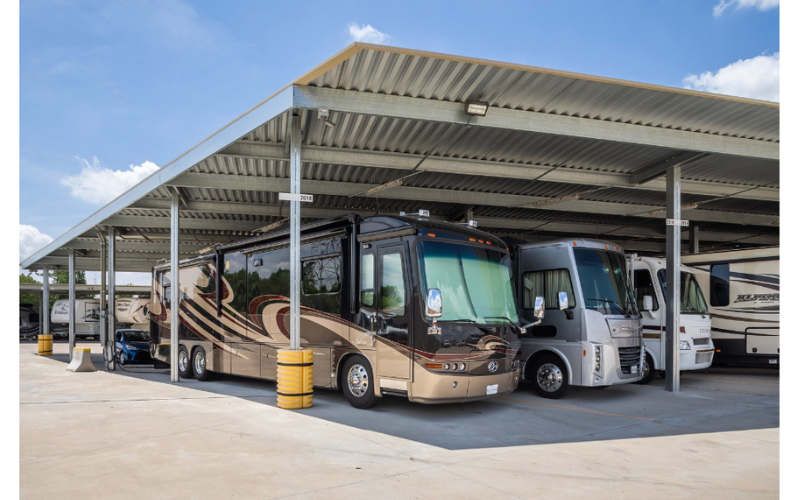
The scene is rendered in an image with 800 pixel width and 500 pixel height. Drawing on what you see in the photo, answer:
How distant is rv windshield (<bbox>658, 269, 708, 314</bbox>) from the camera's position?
40.0ft

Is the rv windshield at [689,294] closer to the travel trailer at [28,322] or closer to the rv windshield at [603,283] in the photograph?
the rv windshield at [603,283]

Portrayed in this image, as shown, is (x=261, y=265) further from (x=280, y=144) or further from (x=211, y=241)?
(x=211, y=241)

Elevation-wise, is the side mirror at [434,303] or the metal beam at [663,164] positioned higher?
the metal beam at [663,164]

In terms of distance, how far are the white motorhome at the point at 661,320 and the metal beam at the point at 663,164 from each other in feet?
6.01

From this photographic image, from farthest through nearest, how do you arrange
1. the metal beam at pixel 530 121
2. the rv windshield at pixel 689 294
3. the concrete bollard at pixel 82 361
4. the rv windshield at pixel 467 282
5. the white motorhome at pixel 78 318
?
1. the white motorhome at pixel 78 318
2. the concrete bollard at pixel 82 361
3. the rv windshield at pixel 689 294
4. the metal beam at pixel 530 121
5. the rv windshield at pixel 467 282

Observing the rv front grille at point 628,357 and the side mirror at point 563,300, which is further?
the rv front grille at point 628,357

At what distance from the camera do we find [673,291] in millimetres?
11266

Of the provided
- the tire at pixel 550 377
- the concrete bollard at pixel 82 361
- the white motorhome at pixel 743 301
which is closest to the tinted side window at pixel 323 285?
the tire at pixel 550 377

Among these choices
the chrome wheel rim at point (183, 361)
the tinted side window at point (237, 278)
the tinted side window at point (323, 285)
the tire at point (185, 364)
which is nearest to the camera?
the tinted side window at point (323, 285)

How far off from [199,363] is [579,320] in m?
8.54

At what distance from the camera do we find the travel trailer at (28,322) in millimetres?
38688

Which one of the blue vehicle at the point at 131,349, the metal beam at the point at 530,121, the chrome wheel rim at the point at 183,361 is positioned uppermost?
the metal beam at the point at 530,121

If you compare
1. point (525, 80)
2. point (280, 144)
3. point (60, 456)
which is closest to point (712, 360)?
point (525, 80)

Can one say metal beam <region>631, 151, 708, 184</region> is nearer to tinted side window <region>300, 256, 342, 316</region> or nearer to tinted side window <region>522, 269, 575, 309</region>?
tinted side window <region>522, 269, 575, 309</region>
